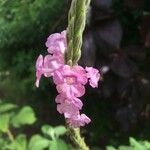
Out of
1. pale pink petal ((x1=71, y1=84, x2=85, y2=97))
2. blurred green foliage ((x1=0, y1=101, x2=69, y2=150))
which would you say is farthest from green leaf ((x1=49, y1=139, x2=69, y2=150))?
pale pink petal ((x1=71, y1=84, x2=85, y2=97))

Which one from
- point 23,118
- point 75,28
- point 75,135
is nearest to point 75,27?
point 75,28

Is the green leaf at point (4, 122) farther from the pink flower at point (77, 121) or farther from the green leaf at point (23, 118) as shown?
the pink flower at point (77, 121)

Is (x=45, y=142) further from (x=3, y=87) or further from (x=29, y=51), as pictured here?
(x=3, y=87)

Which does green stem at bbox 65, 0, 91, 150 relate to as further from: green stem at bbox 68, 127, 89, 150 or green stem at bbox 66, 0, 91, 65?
green stem at bbox 68, 127, 89, 150

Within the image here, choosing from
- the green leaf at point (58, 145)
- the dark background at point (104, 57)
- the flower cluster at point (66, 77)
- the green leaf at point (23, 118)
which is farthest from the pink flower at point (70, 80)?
the dark background at point (104, 57)

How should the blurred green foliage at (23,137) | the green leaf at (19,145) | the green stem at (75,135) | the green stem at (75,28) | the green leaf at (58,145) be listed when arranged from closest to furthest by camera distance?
the green stem at (75,28) → the green stem at (75,135) → the green leaf at (58,145) → the blurred green foliage at (23,137) → the green leaf at (19,145)

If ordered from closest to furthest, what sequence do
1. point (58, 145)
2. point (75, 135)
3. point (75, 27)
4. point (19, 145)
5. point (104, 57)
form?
point (75, 27) < point (75, 135) < point (58, 145) < point (19, 145) < point (104, 57)

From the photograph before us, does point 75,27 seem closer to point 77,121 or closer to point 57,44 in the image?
point 57,44
